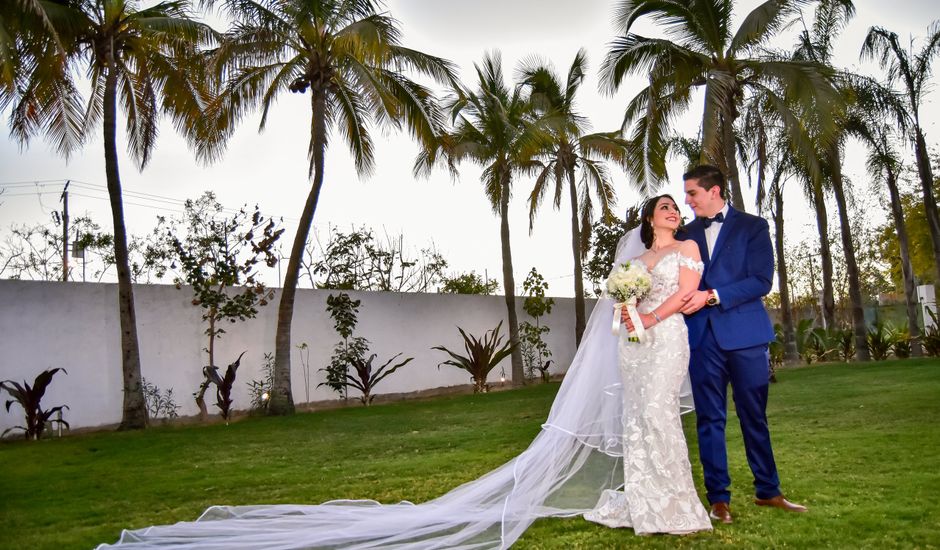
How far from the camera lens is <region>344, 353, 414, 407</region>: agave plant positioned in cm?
1459

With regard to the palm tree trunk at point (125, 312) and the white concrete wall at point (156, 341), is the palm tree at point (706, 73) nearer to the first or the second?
the white concrete wall at point (156, 341)

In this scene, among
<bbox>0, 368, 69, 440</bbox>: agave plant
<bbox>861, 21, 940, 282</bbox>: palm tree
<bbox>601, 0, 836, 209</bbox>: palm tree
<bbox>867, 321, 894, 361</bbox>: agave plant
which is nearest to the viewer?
<bbox>0, 368, 69, 440</bbox>: agave plant

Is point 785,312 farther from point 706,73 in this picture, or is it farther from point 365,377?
point 365,377

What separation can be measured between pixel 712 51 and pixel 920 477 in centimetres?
937

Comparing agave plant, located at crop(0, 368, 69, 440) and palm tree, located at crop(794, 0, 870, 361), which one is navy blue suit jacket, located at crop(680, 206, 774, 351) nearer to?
agave plant, located at crop(0, 368, 69, 440)

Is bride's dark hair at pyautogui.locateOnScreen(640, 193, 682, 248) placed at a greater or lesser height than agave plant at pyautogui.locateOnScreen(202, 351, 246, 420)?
greater

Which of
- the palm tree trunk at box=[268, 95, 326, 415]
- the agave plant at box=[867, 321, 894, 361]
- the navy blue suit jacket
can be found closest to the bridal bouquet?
the navy blue suit jacket

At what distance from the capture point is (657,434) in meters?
4.10

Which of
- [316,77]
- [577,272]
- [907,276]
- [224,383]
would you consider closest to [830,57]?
[907,276]

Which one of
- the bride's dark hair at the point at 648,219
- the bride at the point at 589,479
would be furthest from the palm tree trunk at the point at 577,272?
the bride's dark hair at the point at 648,219

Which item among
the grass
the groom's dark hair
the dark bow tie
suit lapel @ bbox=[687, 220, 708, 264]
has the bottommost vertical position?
the grass

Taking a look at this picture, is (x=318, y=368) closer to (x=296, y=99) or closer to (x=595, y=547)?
(x=296, y=99)

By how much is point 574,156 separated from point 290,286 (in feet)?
33.2

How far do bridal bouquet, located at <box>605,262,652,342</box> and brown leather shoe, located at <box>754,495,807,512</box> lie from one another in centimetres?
116
